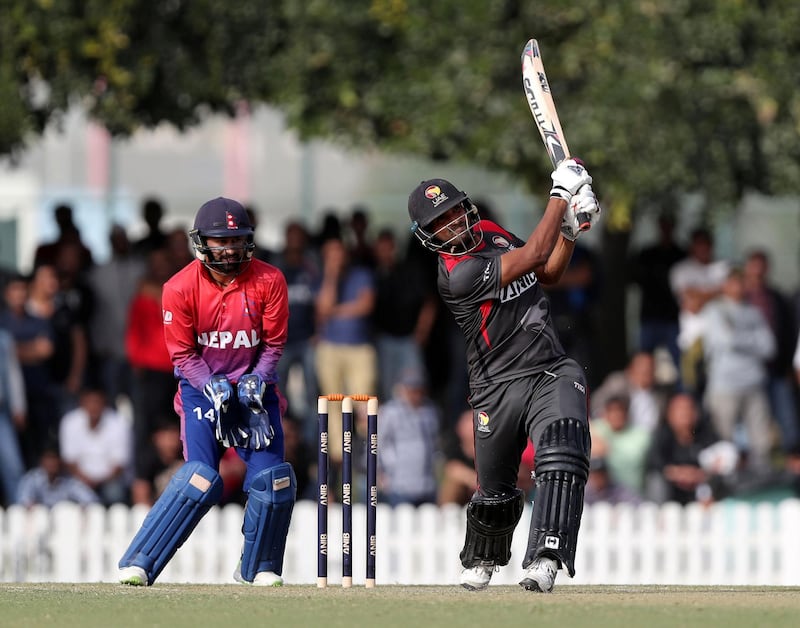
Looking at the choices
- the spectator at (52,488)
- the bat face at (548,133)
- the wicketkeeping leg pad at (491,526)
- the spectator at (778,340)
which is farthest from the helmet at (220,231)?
the spectator at (778,340)

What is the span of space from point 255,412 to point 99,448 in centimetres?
657

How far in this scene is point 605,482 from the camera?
15.3m

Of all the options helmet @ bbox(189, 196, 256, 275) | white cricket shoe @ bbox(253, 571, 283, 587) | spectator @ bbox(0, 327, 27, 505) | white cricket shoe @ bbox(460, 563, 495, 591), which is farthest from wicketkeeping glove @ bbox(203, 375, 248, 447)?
spectator @ bbox(0, 327, 27, 505)

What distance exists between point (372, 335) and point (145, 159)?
14112 mm

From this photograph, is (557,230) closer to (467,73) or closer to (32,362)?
(467,73)

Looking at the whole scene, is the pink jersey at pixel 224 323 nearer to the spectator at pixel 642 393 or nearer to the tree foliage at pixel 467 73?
the tree foliage at pixel 467 73

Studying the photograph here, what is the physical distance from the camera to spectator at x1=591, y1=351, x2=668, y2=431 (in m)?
15.9

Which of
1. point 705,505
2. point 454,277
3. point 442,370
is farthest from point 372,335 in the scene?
point 454,277

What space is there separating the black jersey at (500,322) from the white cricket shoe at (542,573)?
931 millimetres

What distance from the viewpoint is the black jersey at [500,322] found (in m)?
9.17

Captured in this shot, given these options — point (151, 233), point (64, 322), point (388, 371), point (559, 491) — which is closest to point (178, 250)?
point (151, 233)

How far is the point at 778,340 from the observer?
1681cm

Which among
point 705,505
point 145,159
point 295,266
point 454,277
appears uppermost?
point 145,159

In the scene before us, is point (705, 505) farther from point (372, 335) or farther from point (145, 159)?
point (145, 159)
